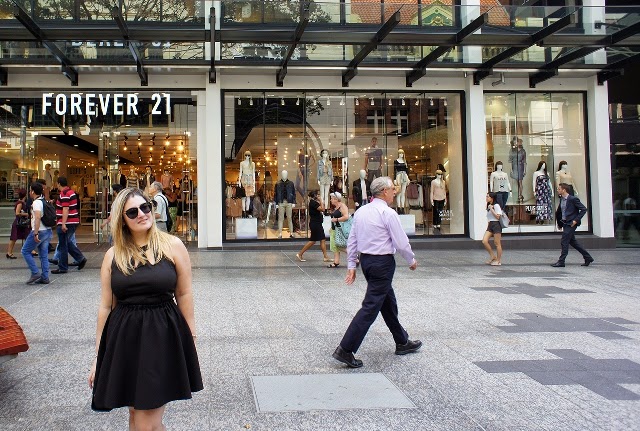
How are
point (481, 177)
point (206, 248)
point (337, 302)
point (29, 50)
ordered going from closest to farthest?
point (337, 302)
point (29, 50)
point (206, 248)
point (481, 177)

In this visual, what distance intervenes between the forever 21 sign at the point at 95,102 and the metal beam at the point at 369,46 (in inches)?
210

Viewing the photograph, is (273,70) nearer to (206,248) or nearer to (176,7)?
(176,7)

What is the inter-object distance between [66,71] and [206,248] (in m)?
6.24

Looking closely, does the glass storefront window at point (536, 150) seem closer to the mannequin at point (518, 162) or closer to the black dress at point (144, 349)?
the mannequin at point (518, 162)

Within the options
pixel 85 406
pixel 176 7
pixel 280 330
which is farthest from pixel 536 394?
pixel 176 7

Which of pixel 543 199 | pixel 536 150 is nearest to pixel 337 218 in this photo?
pixel 543 199

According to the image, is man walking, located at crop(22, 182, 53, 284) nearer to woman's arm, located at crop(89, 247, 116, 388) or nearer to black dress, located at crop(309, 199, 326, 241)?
black dress, located at crop(309, 199, 326, 241)

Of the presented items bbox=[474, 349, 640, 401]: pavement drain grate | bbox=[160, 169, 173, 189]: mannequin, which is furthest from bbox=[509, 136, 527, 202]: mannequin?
bbox=[474, 349, 640, 401]: pavement drain grate

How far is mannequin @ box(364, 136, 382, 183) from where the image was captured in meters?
18.0

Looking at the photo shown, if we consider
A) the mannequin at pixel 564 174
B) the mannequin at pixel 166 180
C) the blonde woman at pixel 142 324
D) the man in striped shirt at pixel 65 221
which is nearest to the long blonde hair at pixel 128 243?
the blonde woman at pixel 142 324

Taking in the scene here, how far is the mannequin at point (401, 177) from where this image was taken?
17.9 meters

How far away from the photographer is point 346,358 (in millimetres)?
5246

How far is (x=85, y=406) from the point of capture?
14.0 feet

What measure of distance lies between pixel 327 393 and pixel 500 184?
14.7m
